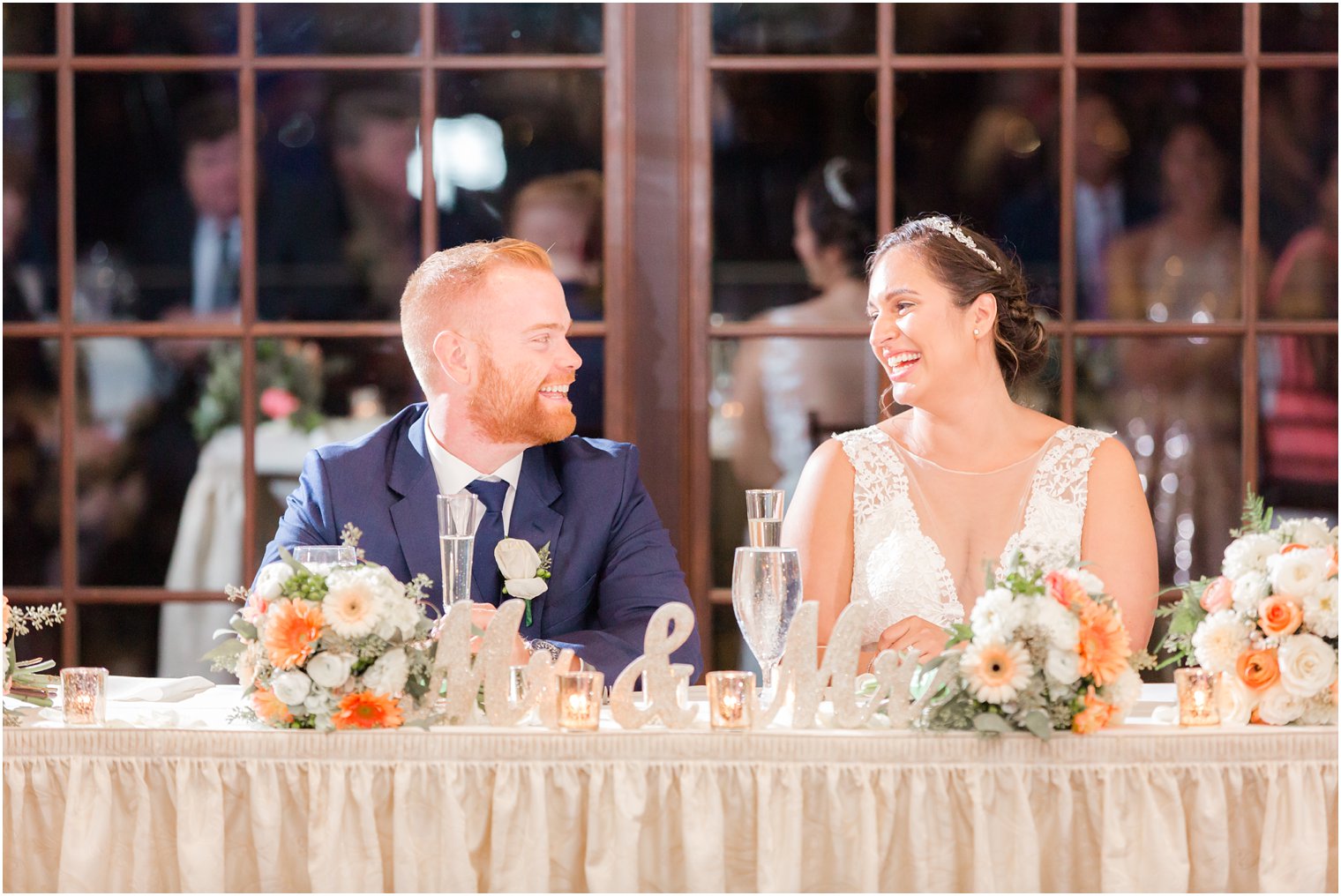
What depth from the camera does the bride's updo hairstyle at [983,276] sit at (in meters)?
2.69

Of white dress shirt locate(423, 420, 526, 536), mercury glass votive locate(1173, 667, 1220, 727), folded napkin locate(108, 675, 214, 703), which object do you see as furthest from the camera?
white dress shirt locate(423, 420, 526, 536)

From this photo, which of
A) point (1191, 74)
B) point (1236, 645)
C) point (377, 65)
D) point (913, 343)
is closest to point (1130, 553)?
point (913, 343)

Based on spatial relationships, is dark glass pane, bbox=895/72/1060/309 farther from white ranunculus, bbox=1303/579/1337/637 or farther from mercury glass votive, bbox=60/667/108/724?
mercury glass votive, bbox=60/667/108/724

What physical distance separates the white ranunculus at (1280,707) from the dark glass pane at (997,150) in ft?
6.32

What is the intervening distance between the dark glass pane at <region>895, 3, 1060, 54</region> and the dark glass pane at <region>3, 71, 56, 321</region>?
2.24m

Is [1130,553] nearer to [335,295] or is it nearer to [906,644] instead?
[906,644]

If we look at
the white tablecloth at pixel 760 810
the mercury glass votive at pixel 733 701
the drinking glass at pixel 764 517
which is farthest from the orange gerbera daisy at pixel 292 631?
the drinking glass at pixel 764 517

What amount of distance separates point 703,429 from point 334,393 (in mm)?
980

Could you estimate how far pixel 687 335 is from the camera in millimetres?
3521

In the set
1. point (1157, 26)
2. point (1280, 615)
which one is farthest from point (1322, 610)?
point (1157, 26)

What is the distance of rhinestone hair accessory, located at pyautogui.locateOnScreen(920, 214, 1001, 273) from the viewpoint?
→ 2717 millimetres

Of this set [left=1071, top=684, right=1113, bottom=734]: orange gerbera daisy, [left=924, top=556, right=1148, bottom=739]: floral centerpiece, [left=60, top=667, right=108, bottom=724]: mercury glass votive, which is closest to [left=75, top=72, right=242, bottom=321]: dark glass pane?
[left=60, top=667, right=108, bottom=724]: mercury glass votive

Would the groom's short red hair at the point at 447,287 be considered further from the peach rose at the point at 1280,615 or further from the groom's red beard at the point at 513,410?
the peach rose at the point at 1280,615

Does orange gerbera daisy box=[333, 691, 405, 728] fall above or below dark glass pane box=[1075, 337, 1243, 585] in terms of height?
below
